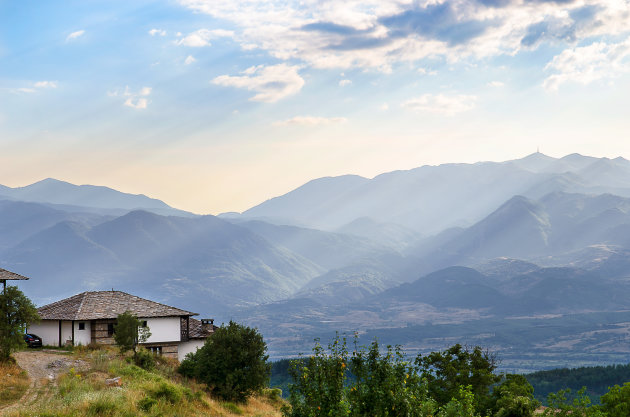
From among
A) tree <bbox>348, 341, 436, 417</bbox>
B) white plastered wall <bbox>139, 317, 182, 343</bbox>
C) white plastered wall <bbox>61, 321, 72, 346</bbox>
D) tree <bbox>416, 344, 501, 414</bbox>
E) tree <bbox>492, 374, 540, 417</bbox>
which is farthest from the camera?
white plastered wall <bbox>139, 317, 182, 343</bbox>

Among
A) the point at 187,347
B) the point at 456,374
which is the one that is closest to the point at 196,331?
the point at 187,347

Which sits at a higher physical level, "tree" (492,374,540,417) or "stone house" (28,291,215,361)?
"stone house" (28,291,215,361)

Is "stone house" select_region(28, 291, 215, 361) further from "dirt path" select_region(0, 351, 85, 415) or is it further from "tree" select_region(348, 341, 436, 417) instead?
"tree" select_region(348, 341, 436, 417)

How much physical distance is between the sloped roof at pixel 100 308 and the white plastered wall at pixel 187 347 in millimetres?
2972

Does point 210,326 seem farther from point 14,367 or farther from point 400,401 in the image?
point 400,401

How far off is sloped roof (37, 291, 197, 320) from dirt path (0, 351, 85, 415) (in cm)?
749

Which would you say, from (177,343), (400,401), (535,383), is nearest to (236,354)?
(177,343)

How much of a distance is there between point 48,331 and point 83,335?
3.22 metres

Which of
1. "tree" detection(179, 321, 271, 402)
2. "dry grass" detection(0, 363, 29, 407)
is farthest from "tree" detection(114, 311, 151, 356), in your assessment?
"dry grass" detection(0, 363, 29, 407)

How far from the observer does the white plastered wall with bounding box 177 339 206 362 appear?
2457 inches

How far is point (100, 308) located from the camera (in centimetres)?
5828

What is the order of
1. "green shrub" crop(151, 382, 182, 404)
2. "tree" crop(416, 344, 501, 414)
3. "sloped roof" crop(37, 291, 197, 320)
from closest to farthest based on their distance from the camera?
"green shrub" crop(151, 382, 182, 404), "tree" crop(416, 344, 501, 414), "sloped roof" crop(37, 291, 197, 320)

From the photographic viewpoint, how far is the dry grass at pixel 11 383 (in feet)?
105

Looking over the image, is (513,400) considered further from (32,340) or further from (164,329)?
(32,340)
